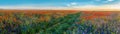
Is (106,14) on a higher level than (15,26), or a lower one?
higher

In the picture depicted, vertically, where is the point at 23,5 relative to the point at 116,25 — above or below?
above

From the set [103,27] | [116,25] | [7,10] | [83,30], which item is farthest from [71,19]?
[7,10]

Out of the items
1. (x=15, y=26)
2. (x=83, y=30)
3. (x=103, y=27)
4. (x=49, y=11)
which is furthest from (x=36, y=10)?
(x=103, y=27)

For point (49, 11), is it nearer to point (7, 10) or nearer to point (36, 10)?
point (36, 10)

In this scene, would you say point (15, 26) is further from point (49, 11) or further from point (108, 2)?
point (108, 2)

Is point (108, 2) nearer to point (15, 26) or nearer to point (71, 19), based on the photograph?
point (71, 19)

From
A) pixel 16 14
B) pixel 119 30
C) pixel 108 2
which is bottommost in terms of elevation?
pixel 119 30
